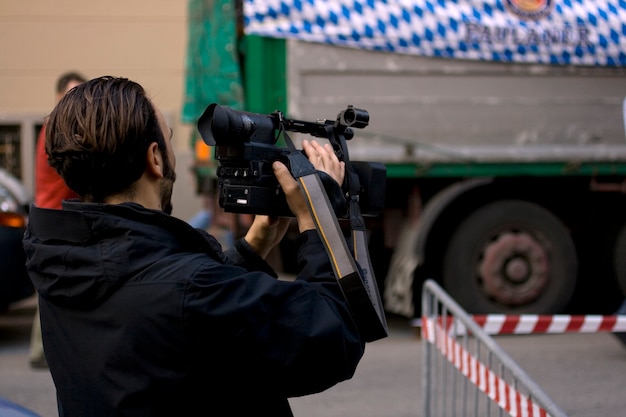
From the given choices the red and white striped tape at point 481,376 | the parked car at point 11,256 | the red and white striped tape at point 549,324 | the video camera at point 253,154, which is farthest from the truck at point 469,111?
the video camera at point 253,154

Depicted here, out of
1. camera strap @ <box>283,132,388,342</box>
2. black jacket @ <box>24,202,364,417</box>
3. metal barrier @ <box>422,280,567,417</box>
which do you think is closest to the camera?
black jacket @ <box>24,202,364,417</box>

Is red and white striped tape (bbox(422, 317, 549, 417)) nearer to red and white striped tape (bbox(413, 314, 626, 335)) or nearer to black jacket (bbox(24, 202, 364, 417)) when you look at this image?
red and white striped tape (bbox(413, 314, 626, 335))

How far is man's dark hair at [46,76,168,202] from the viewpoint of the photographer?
1740 millimetres

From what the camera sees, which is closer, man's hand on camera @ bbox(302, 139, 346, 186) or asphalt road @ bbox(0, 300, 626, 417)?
man's hand on camera @ bbox(302, 139, 346, 186)

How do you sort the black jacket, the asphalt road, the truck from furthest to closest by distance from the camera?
1. the truck
2. the asphalt road
3. the black jacket

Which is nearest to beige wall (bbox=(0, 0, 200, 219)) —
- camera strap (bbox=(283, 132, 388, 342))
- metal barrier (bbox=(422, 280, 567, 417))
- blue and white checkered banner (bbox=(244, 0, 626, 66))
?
blue and white checkered banner (bbox=(244, 0, 626, 66))

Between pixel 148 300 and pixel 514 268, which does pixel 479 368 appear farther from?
pixel 514 268

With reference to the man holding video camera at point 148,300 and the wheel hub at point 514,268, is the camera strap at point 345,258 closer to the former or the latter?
the man holding video camera at point 148,300

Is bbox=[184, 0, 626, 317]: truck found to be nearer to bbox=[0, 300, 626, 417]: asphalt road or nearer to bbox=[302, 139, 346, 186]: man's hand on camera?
bbox=[0, 300, 626, 417]: asphalt road

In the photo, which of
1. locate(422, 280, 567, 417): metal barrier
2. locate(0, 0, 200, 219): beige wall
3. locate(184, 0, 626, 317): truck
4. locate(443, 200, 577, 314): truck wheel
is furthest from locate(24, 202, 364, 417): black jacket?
locate(0, 0, 200, 219): beige wall

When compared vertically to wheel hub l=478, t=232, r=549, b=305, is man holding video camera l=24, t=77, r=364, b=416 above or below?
above

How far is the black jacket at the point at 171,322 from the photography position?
65.8 inches

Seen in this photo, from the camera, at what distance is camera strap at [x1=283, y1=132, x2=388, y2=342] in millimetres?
1782

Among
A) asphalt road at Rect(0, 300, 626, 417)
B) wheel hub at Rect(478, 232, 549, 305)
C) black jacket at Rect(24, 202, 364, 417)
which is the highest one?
black jacket at Rect(24, 202, 364, 417)
